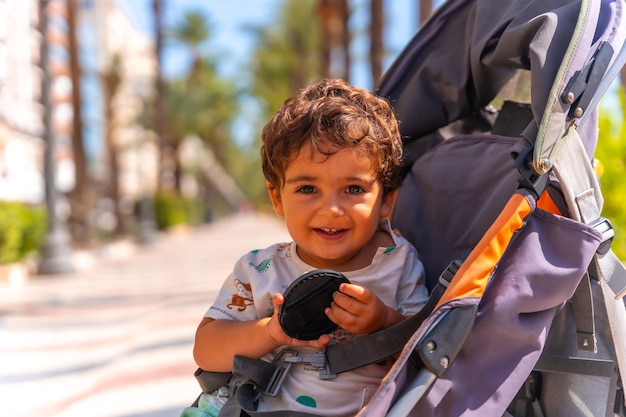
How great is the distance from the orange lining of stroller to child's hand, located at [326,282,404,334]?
0.21 meters

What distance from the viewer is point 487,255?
166 cm

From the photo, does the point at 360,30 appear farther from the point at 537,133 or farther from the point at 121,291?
the point at 537,133

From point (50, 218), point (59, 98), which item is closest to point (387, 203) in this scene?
point (50, 218)

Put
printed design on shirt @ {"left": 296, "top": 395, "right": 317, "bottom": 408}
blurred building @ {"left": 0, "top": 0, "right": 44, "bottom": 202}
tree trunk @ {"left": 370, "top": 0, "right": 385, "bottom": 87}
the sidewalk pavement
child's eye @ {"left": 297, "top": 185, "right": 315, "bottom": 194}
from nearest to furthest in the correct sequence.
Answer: printed design on shirt @ {"left": 296, "top": 395, "right": 317, "bottom": 408}
child's eye @ {"left": 297, "top": 185, "right": 315, "bottom": 194}
the sidewalk pavement
tree trunk @ {"left": 370, "top": 0, "right": 385, "bottom": 87}
blurred building @ {"left": 0, "top": 0, "right": 44, "bottom": 202}

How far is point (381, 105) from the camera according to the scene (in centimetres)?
207

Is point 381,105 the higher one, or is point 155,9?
point 155,9

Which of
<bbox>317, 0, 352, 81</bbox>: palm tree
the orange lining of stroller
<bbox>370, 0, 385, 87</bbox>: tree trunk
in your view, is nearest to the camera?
the orange lining of stroller

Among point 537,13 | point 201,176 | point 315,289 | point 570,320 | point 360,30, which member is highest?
point 360,30

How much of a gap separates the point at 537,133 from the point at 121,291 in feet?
25.7

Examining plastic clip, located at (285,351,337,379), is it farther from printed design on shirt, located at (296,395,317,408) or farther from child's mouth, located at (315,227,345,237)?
child's mouth, located at (315,227,345,237)

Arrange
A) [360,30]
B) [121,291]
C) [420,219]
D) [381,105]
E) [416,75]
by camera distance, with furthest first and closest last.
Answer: [360,30] < [121,291] < [416,75] < [420,219] < [381,105]

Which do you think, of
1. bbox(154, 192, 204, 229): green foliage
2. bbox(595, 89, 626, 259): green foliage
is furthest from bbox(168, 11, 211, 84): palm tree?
bbox(595, 89, 626, 259): green foliage

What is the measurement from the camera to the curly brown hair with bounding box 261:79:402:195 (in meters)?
1.89

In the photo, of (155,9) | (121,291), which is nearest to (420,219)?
(121,291)
